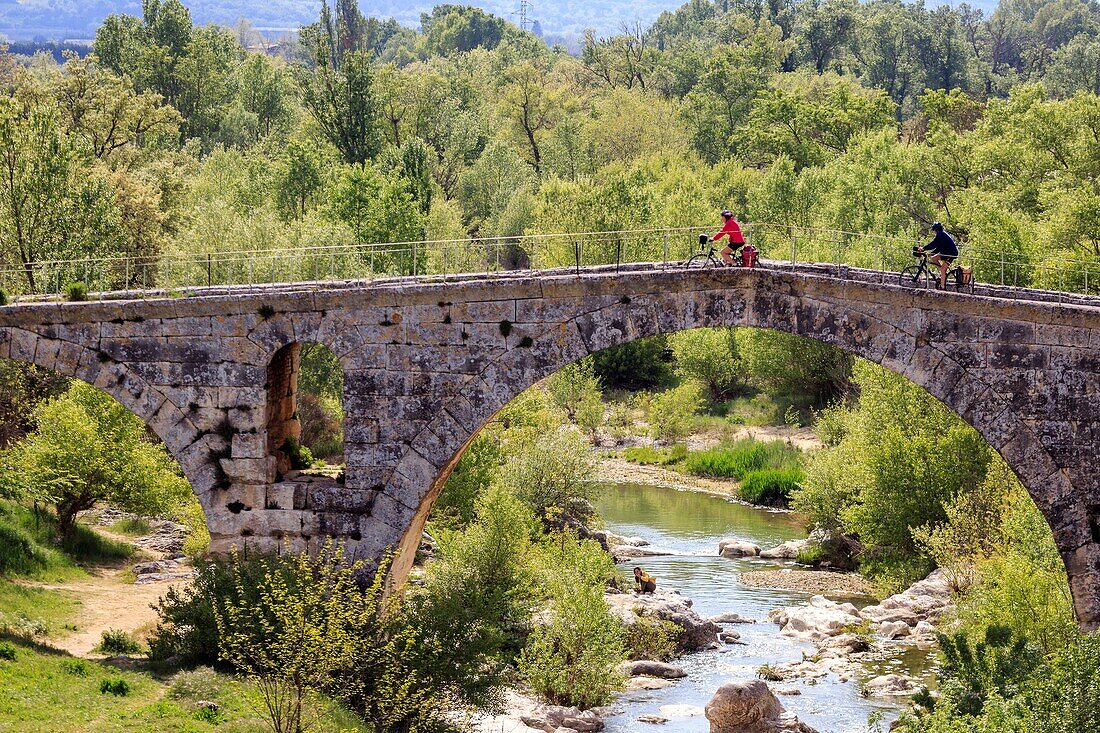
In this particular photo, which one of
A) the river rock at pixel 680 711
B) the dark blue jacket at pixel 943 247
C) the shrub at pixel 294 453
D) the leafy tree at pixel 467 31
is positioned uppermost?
the leafy tree at pixel 467 31

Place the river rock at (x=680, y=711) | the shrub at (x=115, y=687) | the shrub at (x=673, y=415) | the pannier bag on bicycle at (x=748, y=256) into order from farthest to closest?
1. the shrub at (x=673, y=415)
2. the river rock at (x=680, y=711)
3. the pannier bag on bicycle at (x=748, y=256)
4. the shrub at (x=115, y=687)

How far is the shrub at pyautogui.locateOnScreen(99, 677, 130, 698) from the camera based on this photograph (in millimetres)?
25344

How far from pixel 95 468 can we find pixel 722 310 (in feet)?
62.1

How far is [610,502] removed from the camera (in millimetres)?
52812

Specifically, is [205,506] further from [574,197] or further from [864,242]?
[574,197]

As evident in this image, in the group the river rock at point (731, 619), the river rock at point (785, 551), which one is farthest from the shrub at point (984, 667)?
the river rock at point (785, 551)

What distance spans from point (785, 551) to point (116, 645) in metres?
22.4

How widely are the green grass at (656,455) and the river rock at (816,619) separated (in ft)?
67.4

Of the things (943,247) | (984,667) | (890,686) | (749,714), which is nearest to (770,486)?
(890,686)

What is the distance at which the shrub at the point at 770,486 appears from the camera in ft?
172

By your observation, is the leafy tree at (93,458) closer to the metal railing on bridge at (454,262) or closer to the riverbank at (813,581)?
the metal railing on bridge at (454,262)

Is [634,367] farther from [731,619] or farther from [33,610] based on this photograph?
[33,610]

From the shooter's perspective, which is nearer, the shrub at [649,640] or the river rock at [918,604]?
the shrub at [649,640]

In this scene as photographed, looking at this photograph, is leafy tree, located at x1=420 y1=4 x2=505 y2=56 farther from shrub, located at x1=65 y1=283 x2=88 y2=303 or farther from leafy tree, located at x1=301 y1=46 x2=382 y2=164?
shrub, located at x1=65 y1=283 x2=88 y2=303
